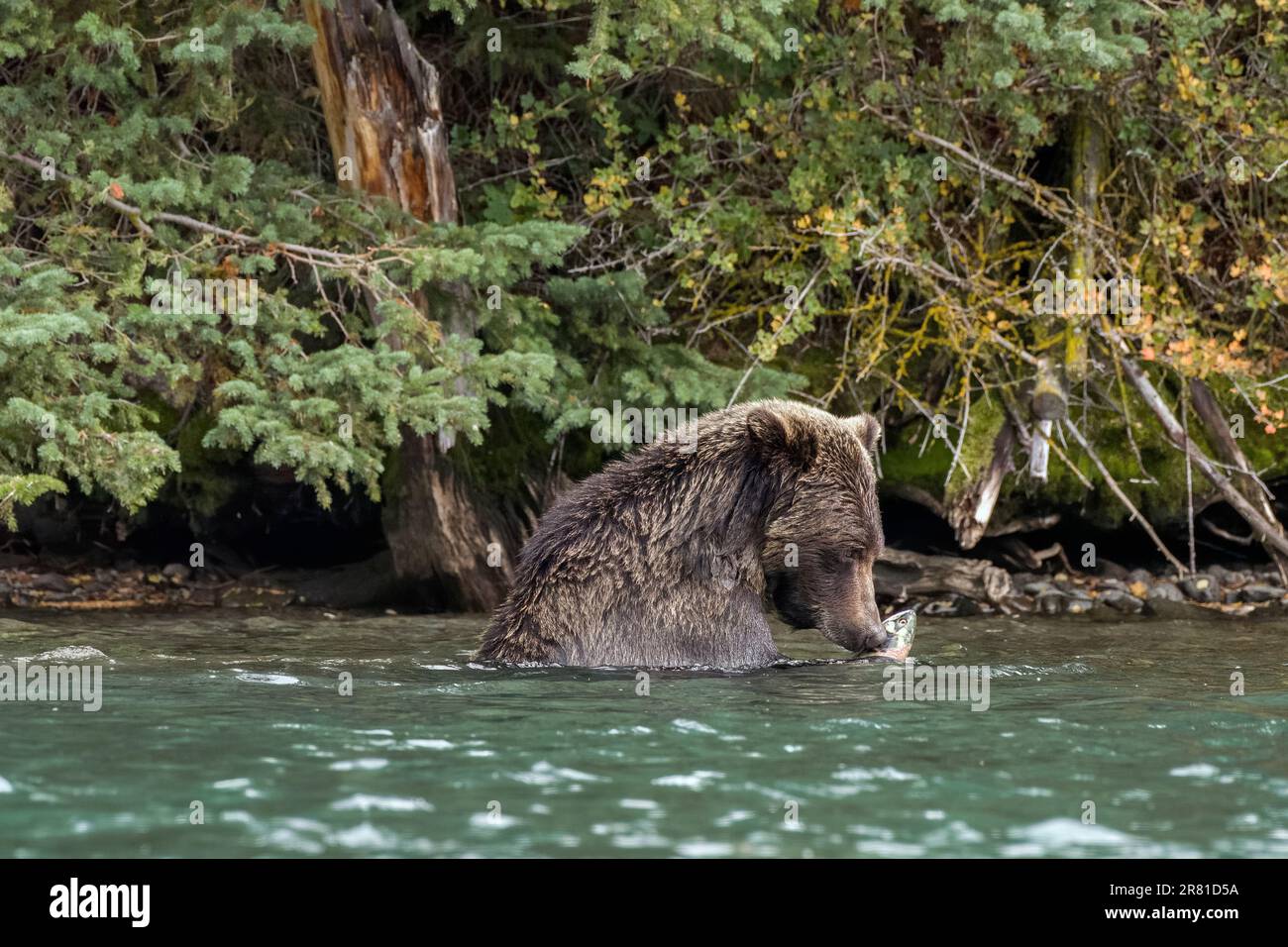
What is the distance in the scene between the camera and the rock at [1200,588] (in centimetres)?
1161

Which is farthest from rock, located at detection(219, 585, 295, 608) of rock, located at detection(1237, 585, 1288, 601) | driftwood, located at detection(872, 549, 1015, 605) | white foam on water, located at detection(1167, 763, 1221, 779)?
white foam on water, located at detection(1167, 763, 1221, 779)

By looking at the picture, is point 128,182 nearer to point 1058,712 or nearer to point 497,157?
point 497,157

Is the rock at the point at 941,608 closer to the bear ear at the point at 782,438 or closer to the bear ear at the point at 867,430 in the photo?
the bear ear at the point at 867,430

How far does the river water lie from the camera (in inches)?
173

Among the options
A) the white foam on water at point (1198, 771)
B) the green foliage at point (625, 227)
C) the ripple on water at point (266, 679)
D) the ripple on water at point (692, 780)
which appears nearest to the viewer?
the ripple on water at point (692, 780)

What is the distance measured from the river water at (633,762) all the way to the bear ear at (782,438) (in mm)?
1056

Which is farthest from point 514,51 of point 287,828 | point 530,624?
point 287,828

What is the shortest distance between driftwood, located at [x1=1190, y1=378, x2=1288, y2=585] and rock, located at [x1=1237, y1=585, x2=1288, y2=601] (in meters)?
0.10

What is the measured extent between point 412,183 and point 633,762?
6.46 meters

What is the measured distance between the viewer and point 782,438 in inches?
305

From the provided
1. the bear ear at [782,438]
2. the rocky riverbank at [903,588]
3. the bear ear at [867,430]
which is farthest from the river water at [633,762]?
the rocky riverbank at [903,588]

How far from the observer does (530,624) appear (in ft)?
24.7

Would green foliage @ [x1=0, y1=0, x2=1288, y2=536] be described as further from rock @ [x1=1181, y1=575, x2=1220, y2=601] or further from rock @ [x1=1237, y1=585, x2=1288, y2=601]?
rock @ [x1=1237, y1=585, x2=1288, y2=601]
